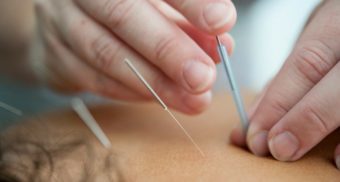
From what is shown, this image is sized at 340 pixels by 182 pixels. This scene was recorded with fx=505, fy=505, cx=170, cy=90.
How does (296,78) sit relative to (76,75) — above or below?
below

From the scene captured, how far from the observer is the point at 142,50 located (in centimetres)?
117

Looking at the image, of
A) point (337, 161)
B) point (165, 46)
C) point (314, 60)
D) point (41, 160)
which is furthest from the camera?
point (165, 46)

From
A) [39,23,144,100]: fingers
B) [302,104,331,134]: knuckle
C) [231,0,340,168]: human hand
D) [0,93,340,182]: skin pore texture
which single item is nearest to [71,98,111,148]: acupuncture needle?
[0,93,340,182]: skin pore texture

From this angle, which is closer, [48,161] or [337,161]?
[48,161]

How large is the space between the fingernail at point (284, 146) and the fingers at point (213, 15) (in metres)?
0.26

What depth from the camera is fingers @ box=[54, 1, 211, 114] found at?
3.92ft

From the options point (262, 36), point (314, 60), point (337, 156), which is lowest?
point (262, 36)

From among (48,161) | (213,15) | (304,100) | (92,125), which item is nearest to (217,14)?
(213,15)

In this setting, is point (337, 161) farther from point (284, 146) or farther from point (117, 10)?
point (117, 10)

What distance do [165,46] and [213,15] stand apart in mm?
143

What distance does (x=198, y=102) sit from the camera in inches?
46.1

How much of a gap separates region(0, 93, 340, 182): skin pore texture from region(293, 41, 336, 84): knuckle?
0.13 m

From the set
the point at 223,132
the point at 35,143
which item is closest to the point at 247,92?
the point at 223,132

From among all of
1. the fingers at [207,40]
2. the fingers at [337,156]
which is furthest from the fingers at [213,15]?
the fingers at [337,156]
